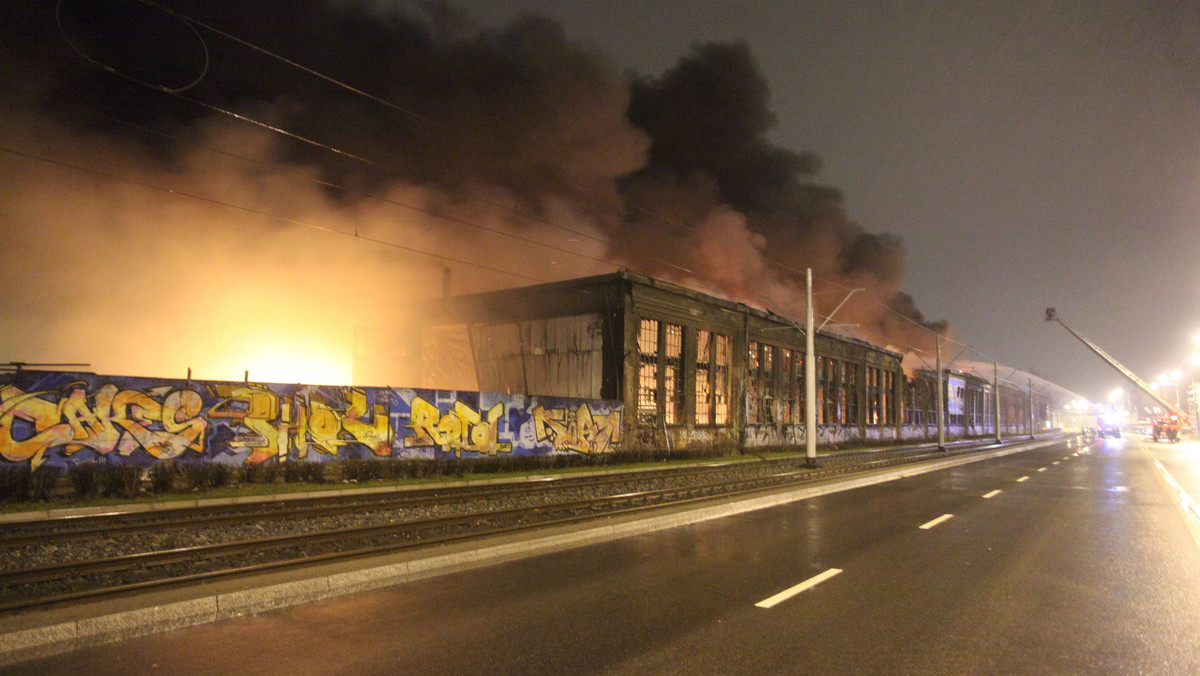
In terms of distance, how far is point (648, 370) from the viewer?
110ft

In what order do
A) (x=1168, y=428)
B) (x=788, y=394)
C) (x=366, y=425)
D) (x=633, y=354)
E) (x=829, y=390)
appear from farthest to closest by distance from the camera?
(x=1168, y=428) < (x=829, y=390) < (x=788, y=394) < (x=633, y=354) < (x=366, y=425)

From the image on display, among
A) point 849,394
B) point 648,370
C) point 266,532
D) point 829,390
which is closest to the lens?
point 266,532

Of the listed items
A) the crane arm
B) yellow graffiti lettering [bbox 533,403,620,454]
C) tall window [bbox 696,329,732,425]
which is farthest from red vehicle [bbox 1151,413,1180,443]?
yellow graffiti lettering [bbox 533,403,620,454]

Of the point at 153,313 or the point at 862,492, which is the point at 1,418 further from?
the point at 862,492

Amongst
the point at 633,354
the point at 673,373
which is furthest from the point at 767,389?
the point at 633,354

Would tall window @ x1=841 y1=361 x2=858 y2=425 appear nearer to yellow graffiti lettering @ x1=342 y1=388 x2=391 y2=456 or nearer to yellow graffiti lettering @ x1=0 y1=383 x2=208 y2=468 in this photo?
yellow graffiti lettering @ x1=342 y1=388 x2=391 y2=456

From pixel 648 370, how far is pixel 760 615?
27.1m

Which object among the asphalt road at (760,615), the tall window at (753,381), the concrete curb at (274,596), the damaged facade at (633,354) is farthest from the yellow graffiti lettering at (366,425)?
the tall window at (753,381)

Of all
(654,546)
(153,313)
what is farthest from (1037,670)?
(153,313)

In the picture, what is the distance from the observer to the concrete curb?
5371 millimetres

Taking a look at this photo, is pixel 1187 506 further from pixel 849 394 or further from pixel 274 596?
pixel 849 394

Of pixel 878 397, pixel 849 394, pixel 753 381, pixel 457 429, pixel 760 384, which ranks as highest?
pixel 753 381

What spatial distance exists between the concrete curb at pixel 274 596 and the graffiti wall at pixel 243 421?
40.3 feet

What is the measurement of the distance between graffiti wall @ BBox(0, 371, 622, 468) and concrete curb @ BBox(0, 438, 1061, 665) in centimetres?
1228
